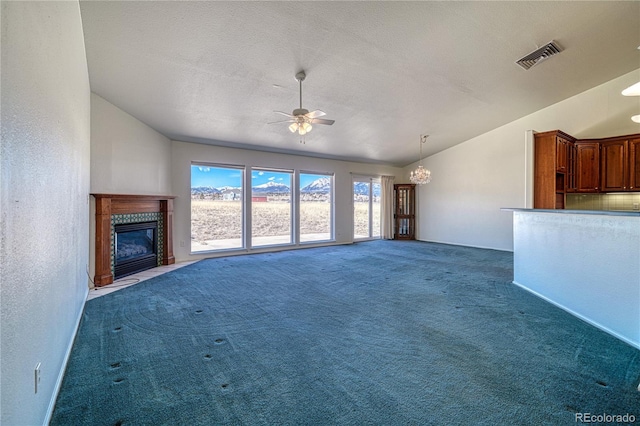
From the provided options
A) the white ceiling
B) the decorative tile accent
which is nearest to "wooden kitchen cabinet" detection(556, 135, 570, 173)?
the white ceiling

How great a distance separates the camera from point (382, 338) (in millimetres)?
2490

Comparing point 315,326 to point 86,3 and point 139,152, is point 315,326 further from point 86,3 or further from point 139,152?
point 139,152

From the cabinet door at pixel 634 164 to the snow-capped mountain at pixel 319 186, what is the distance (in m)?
6.72

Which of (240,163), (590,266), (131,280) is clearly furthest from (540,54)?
(131,280)

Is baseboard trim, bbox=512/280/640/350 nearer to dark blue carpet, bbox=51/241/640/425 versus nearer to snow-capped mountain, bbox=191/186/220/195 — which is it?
dark blue carpet, bbox=51/241/640/425

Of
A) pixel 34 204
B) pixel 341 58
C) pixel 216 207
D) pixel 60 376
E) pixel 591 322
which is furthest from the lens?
pixel 216 207

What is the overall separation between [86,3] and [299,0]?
1990 millimetres

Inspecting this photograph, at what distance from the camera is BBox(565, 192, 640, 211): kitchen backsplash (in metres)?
5.65

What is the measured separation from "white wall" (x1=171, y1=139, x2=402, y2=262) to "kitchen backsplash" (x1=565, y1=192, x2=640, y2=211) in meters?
5.27

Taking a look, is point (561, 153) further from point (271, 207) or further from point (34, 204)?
point (34, 204)

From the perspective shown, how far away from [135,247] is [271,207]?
126 inches

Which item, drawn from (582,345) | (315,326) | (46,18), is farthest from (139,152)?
(582,345)

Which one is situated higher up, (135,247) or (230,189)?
(230,189)

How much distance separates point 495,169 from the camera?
739cm
